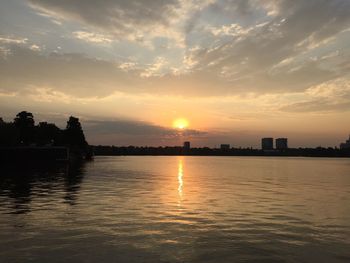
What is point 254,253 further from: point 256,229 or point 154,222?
point 154,222

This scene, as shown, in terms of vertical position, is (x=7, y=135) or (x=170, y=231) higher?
(x=7, y=135)

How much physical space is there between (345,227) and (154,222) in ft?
51.7

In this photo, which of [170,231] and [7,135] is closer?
[170,231]

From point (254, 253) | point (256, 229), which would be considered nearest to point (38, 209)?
point (256, 229)

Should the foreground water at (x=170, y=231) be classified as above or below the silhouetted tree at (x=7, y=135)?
below

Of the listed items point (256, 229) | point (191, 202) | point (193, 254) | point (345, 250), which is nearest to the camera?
point (193, 254)

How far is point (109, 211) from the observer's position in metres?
37.5

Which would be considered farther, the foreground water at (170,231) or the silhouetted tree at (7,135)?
the silhouetted tree at (7,135)

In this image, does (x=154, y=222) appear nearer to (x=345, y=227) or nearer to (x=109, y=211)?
(x=109, y=211)

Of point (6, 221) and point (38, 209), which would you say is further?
point (38, 209)

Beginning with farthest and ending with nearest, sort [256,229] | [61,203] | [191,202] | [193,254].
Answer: [191,202] < [61,203] < [256,229] < [193,254]

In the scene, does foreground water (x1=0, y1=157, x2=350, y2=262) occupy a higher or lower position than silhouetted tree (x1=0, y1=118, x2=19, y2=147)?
lower

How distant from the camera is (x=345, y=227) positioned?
103ft

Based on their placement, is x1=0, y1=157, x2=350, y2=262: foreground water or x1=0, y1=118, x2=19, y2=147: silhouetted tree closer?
x1=0, y1=157, x2=350, y2=262: foreground water
